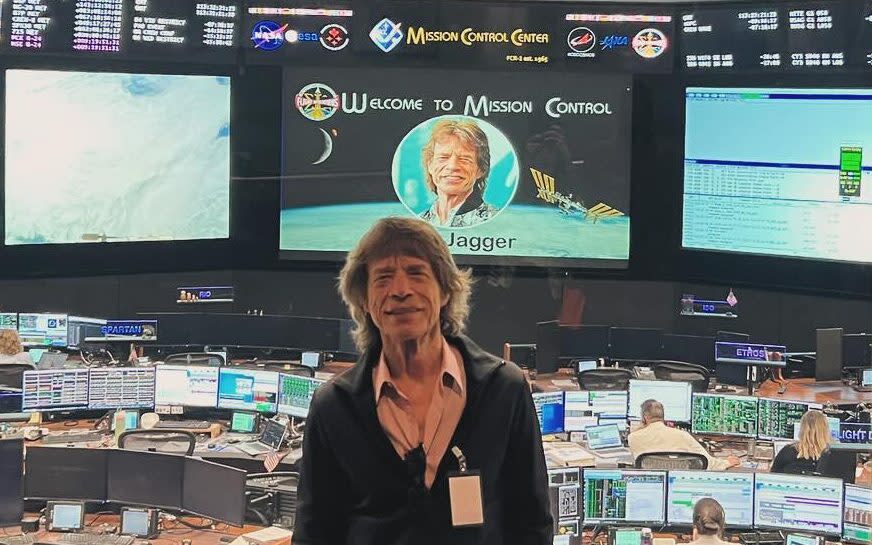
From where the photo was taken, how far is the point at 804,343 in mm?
9125

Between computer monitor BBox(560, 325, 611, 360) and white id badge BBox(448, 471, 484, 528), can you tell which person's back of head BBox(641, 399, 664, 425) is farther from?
white id badge BBox(448, 471, 484, 528)

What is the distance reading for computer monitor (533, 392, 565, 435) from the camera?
23.0ft

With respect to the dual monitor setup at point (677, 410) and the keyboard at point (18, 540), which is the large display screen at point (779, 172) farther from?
the keyboard at point (18, 540)

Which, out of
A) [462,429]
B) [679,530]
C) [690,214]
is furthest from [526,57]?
[462,429]

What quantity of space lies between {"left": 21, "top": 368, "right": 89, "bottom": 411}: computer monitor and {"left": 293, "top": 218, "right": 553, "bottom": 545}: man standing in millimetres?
5580

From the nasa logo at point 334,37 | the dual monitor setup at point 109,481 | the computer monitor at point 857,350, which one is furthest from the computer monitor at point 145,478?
the nasa logo at point 334,37

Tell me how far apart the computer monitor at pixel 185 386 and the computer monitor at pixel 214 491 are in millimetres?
1916

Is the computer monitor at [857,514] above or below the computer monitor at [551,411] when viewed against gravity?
below

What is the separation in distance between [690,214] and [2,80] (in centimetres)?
552

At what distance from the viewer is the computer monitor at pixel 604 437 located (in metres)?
6.96

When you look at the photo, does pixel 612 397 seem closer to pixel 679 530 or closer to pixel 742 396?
pixel 742 396

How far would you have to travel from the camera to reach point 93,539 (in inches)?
209

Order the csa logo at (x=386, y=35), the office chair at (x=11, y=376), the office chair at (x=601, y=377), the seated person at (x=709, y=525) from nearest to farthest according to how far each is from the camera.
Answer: the seated person at (x=709, y=525) < the office chair at (x=11, y=376) < the office chair at (x=601, y=377) < the csa logo at (x=386, y=35)

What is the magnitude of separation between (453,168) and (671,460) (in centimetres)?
434
